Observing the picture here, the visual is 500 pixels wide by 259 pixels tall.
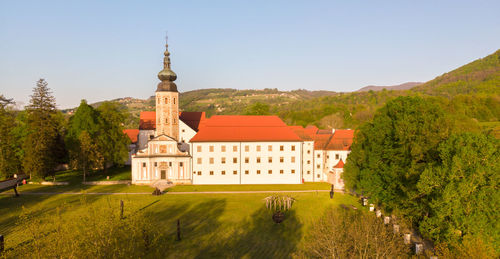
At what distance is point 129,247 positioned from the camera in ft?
40.9

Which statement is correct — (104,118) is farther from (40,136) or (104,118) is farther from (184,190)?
(184,190)

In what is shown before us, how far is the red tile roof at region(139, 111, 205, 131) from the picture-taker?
189 feet

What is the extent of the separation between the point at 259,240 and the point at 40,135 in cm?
4162

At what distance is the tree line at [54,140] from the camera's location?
149 feet

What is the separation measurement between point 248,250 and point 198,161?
84.7 feet

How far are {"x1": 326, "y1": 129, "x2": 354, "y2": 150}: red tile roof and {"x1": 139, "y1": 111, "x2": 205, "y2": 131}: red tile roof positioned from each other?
2617 centimetres

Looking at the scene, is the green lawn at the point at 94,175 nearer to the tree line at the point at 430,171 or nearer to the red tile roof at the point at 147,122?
the red tile roof at the point at 147,122

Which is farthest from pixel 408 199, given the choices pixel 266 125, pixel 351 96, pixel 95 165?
pixel 351 96

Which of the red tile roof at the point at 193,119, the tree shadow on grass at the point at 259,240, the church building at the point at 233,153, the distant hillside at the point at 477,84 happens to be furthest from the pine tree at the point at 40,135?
the distant hillside at the point at 477,84

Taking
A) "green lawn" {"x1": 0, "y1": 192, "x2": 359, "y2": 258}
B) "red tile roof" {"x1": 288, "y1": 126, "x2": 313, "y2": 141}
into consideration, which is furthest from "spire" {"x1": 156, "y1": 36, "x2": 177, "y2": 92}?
"red tile roof" {"x1": 288, "y1": 126, "x2": 313, "y2": 141}

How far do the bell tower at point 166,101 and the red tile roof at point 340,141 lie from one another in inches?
1109

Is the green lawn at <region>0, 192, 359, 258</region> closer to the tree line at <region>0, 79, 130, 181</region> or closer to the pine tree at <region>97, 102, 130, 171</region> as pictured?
the tree line at <region>0, 79, 130, 181</region>

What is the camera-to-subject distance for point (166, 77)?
50.3 metres

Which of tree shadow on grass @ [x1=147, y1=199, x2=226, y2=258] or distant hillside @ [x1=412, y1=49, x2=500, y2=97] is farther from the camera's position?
distant hillside @ [x1=412, y1=49, x2=500, y2=97]
